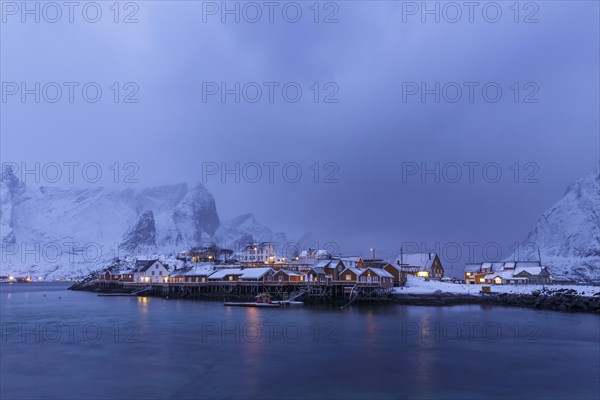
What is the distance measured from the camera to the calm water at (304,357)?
23453 mm

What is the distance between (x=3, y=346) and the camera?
35.3 meters

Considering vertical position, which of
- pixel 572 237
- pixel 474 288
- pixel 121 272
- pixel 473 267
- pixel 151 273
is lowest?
pixel 121 272

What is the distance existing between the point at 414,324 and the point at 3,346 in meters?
36.6

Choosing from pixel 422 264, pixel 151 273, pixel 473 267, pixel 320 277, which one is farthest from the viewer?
pixel 151 273

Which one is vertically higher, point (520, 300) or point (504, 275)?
point (504, 275)

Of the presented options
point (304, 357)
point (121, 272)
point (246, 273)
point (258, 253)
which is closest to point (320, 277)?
point (246, 273)

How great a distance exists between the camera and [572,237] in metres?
166

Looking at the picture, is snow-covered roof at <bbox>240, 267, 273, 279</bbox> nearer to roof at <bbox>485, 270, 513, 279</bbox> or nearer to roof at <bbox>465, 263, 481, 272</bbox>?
roof at <bbox>485, 270, 513, 279</bbox>

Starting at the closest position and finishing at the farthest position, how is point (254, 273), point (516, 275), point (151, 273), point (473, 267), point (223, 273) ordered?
point (254, 273)
point (223, 273)
point (516, 275)
point (473, 267)
point (151, 273)

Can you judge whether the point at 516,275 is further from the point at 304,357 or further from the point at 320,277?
the point at 304,357

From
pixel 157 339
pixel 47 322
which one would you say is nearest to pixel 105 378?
pixel 157 339

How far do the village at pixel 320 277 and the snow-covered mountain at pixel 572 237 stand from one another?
49.3 meters

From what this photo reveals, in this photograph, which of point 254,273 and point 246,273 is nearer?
point 254,273

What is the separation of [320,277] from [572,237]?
129291mm
